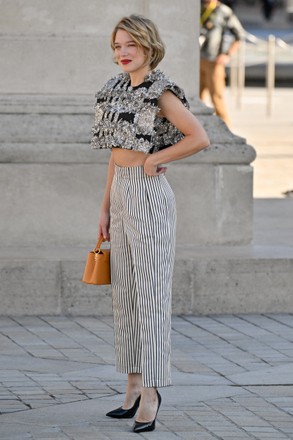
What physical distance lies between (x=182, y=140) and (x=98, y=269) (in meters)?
0.63

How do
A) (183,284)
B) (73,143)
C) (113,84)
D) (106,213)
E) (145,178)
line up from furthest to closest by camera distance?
(73,143)
(183,284)
(106,213)
(113,84)
(145,178)

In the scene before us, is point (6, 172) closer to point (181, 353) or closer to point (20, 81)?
point (20, 81)

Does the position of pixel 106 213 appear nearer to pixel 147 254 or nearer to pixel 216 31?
pixel 147 254

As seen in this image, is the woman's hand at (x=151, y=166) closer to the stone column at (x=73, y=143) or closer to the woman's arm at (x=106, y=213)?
the woman's arm at (x=106, y=213)

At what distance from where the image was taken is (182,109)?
5.70 metres

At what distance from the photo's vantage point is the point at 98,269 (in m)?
5.83

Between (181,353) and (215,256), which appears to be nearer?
(181,353)

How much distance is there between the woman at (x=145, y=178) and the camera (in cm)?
568

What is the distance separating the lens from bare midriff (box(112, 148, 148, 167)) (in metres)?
5.75

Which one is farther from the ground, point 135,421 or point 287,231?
point 287,231

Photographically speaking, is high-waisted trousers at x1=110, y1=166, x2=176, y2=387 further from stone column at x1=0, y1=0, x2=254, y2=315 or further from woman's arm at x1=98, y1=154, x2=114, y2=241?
stone column at x1=0, y1=0, x2=254, y2=315

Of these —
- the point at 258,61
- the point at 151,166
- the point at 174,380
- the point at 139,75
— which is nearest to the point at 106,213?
the point at 151,166

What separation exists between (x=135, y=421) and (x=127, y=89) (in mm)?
1319

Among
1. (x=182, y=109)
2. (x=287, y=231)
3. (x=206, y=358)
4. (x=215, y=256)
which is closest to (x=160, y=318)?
(x=182, y=109)
